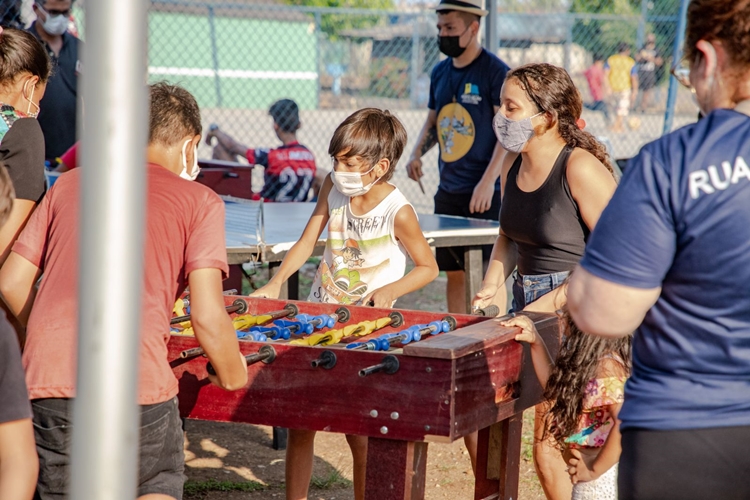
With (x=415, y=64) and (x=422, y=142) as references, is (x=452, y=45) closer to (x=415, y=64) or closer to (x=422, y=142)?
(x=422, y=142)

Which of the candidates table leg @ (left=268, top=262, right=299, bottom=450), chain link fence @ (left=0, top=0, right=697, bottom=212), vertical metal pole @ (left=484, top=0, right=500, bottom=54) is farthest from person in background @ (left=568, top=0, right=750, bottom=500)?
chain link fence @ (left=0, top=0, right=697, bottom=212)

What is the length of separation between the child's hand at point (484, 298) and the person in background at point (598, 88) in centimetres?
1487

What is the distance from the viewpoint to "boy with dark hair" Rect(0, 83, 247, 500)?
2.38 m

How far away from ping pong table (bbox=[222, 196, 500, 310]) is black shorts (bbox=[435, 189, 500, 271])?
11.3 inches

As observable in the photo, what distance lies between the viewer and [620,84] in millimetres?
17344

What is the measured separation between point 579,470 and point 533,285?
32.4 inches

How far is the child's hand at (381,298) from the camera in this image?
3.69 meters

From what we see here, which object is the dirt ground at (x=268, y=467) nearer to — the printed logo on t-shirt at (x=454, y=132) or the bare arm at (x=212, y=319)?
the printed logo on t-shirt at (x=454, y=132)

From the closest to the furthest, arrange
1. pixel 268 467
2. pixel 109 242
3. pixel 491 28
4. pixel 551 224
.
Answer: pixel 109 242, pixel 551 224, pixel 268 467, pixel 491 28

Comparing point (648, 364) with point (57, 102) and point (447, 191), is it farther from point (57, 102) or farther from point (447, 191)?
point (57, 102)

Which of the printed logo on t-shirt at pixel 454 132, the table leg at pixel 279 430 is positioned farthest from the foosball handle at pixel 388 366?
the printed logo on t-shirt at pixel 454 132

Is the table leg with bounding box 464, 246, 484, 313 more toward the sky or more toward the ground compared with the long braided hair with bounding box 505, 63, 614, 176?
more toward the ground

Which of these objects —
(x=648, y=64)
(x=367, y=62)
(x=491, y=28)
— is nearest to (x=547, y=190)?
(x=491, y=28)

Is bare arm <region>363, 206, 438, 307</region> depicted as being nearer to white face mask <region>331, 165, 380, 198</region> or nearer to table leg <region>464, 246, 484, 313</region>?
white face mask <region>331, 165, 380, 198</region>
